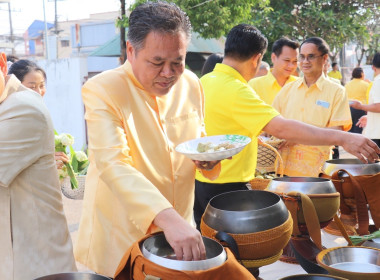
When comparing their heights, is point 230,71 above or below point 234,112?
above

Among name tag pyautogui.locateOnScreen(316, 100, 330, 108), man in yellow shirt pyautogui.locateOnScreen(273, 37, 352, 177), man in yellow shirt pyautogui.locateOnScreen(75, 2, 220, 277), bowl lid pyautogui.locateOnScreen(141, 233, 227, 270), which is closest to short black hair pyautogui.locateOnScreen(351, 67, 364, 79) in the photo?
man in yellow shirt pyautogui.locateOnScreen(273, 37, 352, 177)

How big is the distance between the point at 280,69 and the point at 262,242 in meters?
3.32

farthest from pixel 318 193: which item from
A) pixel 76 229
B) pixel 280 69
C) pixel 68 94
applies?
pixel 68 94

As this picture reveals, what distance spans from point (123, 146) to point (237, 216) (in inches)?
15.8

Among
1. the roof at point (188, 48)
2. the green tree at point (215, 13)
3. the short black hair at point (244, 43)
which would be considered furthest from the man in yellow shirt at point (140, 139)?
the roof at point (188, 48)

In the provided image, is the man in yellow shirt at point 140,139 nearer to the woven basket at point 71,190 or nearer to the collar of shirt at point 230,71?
the collar of shirt at point 230,71

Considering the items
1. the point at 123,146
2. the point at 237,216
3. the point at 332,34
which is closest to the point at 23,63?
the point at 123,146

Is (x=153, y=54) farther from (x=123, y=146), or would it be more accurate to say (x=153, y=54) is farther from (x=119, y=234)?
(x=119, y=234)

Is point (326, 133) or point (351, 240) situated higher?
point (326, 133)

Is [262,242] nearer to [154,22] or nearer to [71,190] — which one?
[154,22]

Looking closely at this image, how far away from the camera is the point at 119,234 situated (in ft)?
5.27

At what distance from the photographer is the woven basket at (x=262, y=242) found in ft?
4.13

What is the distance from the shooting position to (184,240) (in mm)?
1127

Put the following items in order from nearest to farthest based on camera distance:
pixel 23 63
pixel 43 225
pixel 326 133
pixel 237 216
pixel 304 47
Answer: pixel 237 216, pixel 43 225, pixel 326 133, pixel 23 63, pixel 304 47
